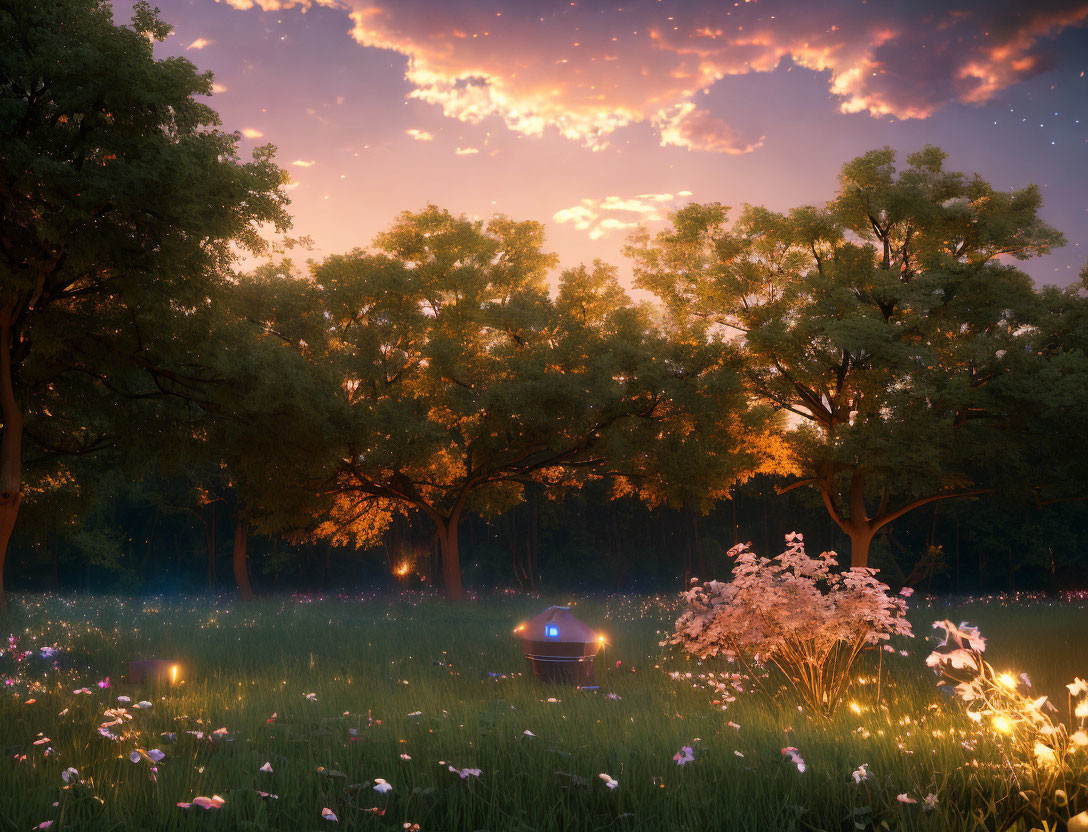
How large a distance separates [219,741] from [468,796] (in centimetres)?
235

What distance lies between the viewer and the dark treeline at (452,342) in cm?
1246

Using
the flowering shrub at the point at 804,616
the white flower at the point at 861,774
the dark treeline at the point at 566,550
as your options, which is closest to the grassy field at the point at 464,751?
the white flower at the point at 861,774

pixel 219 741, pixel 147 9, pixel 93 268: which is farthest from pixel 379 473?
pixel 219 741

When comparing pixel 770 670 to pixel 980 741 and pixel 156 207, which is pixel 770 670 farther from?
pixel 156 207

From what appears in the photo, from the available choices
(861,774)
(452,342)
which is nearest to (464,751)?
(861,774)

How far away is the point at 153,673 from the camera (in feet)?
30.2

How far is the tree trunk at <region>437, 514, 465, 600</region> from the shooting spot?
26.2 meters

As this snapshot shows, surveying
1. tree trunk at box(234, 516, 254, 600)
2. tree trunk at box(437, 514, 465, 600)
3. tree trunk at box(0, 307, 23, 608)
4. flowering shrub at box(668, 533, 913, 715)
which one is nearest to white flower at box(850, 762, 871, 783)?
flowering shrub at box(668, 533, 913, 715)

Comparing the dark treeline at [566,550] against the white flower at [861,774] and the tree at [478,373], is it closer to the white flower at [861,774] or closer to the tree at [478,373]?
the tree at [478,373]

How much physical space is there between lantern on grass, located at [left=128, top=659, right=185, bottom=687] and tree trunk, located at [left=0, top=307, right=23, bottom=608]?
7352mm

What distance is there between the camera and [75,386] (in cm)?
1727

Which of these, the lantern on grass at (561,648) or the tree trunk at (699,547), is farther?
the tree trunk at (699,547)

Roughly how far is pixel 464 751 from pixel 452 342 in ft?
64.4

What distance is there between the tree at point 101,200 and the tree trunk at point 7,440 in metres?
0.02
